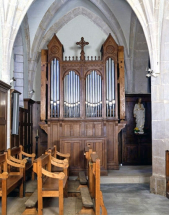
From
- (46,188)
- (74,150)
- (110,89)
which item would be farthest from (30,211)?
(110,89)

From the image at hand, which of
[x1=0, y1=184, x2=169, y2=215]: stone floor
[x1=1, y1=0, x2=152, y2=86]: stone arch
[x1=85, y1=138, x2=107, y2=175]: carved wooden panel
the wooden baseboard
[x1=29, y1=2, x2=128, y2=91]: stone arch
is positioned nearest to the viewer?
the wooden baseboard

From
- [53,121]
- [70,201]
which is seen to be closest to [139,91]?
[53,121]

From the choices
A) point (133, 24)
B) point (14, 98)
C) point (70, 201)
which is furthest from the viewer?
point (133, 24)

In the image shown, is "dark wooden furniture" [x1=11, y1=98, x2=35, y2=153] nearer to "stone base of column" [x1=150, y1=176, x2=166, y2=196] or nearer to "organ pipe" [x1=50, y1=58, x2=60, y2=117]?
"organ pipe" [x1=50, y1=58, x2=60, y2=117]

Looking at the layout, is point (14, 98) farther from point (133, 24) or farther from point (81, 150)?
point (133, 24)

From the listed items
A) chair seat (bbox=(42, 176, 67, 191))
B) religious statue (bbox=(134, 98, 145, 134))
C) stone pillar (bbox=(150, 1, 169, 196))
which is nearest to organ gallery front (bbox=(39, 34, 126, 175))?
religious statue (bbox=(134, 98, 145, 134))

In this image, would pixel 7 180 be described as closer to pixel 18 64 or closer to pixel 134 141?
pixel 18 64

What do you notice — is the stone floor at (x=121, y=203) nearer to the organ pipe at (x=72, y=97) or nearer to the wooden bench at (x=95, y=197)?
the wooden bench at (x=95, y=197)

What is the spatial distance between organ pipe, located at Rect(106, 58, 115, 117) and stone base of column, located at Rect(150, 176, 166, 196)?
2.72 metres

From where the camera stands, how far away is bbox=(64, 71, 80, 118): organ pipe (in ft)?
28.1

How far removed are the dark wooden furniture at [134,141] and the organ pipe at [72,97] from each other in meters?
2.16

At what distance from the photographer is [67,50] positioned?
10422 millimetres

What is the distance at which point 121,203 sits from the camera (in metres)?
5.45

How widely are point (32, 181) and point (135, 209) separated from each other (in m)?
2.48
